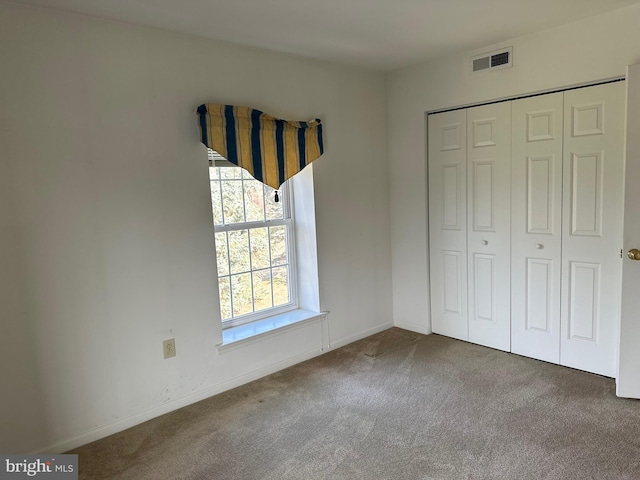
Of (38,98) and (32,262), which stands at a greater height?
(38,98)

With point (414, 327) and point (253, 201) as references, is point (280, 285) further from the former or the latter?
point (414, 327)

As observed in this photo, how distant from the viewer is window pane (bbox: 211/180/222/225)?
2.85 m

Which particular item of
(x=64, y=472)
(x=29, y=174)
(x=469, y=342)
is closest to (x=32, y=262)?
(x=29, y=174)

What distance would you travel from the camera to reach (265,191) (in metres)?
3.12

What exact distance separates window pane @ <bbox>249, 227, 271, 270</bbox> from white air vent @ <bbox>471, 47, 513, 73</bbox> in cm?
187

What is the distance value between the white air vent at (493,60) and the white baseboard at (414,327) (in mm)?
2026

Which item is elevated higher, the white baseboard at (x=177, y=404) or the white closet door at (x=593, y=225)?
the white closet door at (x=593, y=225)

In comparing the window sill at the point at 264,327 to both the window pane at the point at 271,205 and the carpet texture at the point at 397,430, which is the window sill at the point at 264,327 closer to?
the carpet texture at the point at 397,430

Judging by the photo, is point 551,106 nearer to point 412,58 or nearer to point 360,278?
point 412,58

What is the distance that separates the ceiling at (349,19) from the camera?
7.22 feet

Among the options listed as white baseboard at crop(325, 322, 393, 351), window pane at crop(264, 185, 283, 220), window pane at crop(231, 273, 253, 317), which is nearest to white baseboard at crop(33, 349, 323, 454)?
white baseboard at crop(325, 322, 393, 351)

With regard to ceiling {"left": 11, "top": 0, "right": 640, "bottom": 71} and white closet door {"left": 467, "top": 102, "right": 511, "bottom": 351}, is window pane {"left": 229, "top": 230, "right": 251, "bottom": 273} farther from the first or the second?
white closet door {"left": 467, "top": 102, "right": 511, "bottom": 351}

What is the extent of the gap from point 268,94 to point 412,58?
1136mm

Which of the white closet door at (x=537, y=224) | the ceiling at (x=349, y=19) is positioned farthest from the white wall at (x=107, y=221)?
the white closet door at (x=537, y=224)
